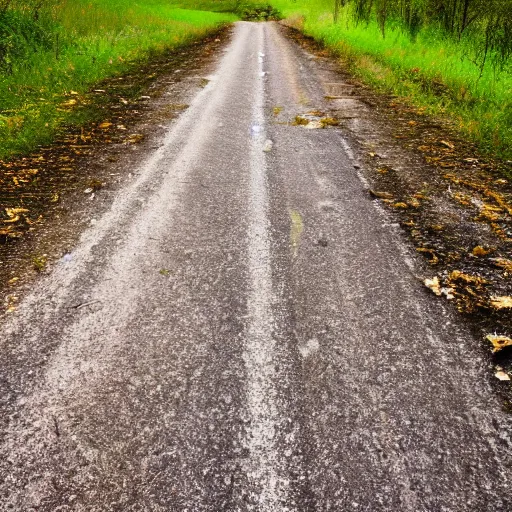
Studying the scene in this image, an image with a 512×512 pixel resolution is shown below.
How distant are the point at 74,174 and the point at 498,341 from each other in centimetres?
429

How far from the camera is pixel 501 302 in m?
2.59

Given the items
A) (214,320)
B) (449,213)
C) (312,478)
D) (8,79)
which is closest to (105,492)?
(312,478)

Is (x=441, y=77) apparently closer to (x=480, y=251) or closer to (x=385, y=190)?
(x=385, y=190)

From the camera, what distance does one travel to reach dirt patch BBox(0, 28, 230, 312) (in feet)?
10.1

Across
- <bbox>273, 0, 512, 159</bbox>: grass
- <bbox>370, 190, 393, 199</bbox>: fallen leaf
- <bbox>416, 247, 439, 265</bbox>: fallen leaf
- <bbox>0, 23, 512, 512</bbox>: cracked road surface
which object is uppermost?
<bbox>273, 0, 512, 159</bbox>: grass

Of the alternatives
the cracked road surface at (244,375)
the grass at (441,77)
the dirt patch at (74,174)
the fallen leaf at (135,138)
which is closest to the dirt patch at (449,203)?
the cracked road surface at (244,375)

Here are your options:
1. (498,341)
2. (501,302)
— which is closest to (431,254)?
(501,302)

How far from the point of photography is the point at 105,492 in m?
1.60

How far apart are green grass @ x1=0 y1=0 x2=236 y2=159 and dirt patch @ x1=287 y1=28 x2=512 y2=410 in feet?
14.6

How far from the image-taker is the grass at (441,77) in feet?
18.7

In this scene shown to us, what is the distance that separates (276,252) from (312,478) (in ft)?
5.75

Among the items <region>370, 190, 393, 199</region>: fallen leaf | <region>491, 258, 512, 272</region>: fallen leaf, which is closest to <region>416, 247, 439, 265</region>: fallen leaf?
<region>491, 258, 512, 272</region>: fallen leaf

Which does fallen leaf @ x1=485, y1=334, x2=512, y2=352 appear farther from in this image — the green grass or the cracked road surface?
the green grass

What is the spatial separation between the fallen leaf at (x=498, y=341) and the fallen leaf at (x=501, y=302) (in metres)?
0.29
